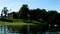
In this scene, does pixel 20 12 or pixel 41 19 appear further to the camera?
pixel 20 12

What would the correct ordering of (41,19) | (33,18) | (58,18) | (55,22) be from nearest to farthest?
(55,22) → (58,18) → (41,19) → (33,18)

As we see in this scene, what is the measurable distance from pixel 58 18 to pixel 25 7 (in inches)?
520

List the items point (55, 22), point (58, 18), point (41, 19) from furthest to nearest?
point (41, 19) < point (58, 18) < point (55, 22)

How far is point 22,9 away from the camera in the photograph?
Answer: 45.8 metres

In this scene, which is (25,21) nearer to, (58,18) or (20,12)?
(20,12)

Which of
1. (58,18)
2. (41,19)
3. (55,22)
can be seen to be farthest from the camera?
(41,19)

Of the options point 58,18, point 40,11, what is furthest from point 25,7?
point 58,18

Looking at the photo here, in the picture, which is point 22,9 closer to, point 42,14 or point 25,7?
point 25,7

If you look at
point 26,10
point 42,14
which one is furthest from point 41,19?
point 26,10

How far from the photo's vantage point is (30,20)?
44.4m

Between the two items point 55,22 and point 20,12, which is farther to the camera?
point 20,12

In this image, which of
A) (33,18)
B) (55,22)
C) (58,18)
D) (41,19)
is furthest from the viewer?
(33,18)

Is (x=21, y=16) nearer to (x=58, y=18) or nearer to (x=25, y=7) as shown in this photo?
(x=25, y=7)

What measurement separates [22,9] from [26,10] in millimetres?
858
